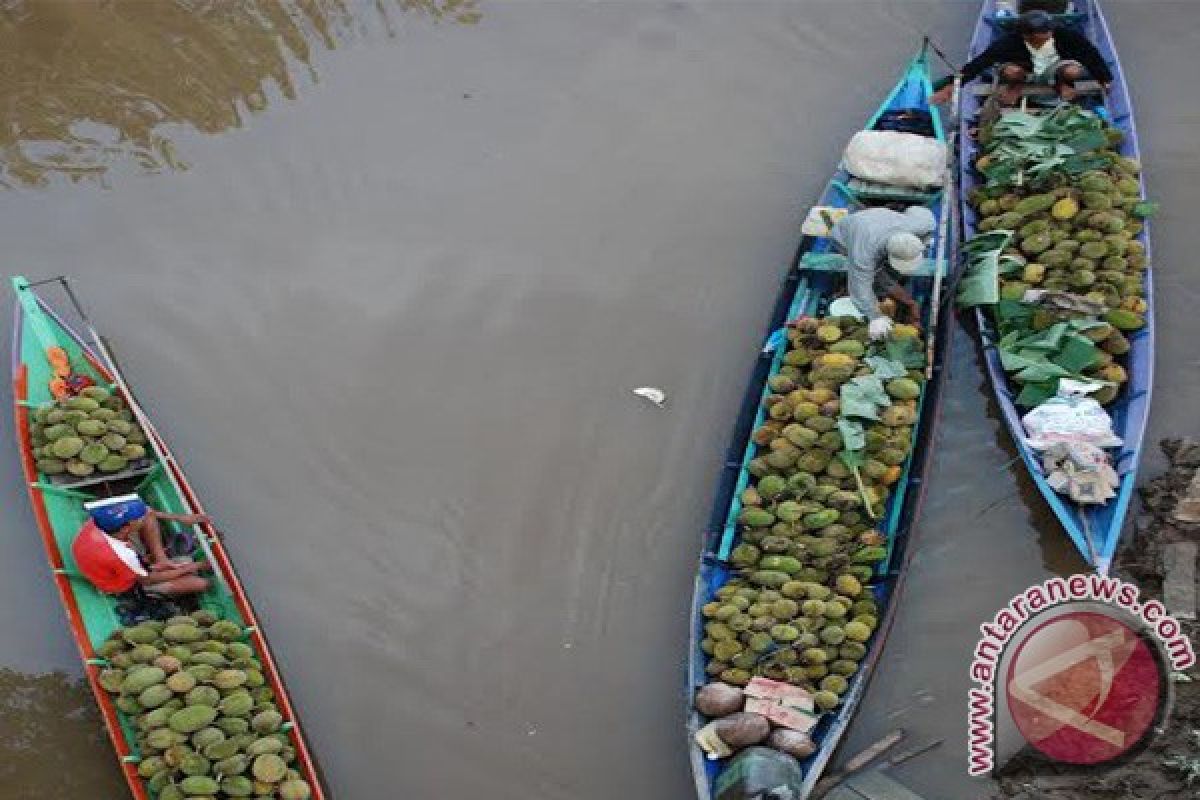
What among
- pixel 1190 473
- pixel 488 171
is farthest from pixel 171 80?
pixel 1190 473

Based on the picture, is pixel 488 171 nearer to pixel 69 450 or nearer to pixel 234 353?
pixel 234 353

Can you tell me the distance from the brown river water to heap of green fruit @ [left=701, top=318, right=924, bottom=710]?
0.70 m

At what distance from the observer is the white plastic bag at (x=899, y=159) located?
25.6 feet

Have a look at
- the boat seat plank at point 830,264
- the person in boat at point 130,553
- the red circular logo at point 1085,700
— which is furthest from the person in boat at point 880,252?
the person in boat at point 130,553

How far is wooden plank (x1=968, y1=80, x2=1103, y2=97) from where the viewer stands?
333 inches

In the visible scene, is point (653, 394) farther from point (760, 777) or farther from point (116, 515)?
point (116, 515)

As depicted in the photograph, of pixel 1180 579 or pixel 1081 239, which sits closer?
pixel 1180 579

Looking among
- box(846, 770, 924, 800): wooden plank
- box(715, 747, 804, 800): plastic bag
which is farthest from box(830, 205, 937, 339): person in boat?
box(715, 747, 804, 800): plastic bag

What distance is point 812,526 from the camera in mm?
6477

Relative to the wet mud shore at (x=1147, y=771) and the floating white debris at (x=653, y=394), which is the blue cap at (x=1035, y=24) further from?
the wet mud shore at (x=1147, y=771)

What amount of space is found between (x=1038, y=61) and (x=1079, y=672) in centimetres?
452

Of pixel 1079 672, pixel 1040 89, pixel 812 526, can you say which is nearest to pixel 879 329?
pixel 812 526

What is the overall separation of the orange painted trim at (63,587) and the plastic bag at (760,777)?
2.93 m

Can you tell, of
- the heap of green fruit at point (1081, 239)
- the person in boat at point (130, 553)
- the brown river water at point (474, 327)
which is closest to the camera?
the person in boat at point (130, 553)
